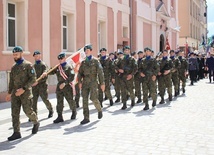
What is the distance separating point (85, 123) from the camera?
7805 mm

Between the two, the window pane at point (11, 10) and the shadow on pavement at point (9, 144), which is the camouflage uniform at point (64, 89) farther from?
the window pane at point (11, 10)

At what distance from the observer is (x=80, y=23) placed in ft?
53.1

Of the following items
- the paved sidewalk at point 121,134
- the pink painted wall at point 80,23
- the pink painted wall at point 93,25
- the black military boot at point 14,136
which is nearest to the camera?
the paved sidewalk at point 121,134

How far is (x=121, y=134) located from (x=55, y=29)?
28.4 ft

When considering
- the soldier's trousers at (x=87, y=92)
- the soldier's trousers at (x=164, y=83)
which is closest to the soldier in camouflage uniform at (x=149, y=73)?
the soldier's trousers at (x=164, y=83)

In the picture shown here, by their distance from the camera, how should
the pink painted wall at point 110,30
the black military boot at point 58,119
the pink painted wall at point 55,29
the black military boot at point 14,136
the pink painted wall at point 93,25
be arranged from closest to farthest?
the black military boot at point 14,136
the black military boot at point 58,119
the pink painted wall at point 55,29
the pink painted wall at point 93,25
the pink painted wall at point 110,30

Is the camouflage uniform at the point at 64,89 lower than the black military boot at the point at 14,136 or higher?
higher

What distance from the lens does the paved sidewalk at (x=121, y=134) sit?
218 inches

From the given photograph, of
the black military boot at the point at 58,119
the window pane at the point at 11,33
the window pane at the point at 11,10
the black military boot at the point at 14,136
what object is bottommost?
the black military boot at the point at 14,136

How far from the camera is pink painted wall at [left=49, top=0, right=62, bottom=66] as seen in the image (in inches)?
551

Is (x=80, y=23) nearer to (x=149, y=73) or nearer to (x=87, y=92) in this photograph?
(x=149, y=73)

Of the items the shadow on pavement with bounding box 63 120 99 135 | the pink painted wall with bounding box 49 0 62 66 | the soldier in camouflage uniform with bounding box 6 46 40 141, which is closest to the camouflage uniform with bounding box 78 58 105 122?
the shadow on pavement with bounding box 63 120 99 135

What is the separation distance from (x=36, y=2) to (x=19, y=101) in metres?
7.44

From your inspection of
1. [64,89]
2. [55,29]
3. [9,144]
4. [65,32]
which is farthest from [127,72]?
[65,32]
